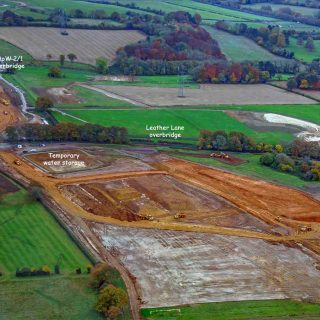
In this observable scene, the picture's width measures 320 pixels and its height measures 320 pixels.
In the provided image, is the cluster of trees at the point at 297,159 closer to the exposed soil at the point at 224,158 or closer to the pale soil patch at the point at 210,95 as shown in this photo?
the exposed soil at the point at 224,158

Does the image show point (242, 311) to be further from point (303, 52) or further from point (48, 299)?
point (303, 52)

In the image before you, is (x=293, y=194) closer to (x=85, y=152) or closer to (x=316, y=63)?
(x=85, y=152)

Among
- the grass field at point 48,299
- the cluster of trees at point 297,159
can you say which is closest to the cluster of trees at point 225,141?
the cluster of trees at point 297,159

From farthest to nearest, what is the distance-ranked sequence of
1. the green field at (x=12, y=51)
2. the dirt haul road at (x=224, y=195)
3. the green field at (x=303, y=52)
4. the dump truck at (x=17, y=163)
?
the green field at (x=303, y=52), the green field at (x=12, y=51), the dump truck at (x=17, y=163), the dirt haul road at (x=224, y=195)

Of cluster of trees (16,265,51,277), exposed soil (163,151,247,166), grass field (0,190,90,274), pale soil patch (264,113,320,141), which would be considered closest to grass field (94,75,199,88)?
pale soil patch (264,113,320,141)

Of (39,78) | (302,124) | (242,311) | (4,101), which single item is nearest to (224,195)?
(242,311)

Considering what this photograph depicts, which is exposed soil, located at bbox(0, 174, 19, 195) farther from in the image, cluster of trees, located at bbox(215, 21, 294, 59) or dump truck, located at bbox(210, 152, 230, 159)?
cluster of trees, located at bbox(215, 21, 294, 59)
